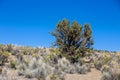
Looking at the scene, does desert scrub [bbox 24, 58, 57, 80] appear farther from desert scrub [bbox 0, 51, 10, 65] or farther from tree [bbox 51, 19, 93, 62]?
tree [bbox 51, 19, 93, 62]

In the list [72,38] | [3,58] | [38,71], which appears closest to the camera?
[38,71]

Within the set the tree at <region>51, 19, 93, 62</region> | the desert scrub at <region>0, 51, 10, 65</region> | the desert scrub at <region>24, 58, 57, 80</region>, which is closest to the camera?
the desert scrub at <region>24, 58, 57, 80</region>

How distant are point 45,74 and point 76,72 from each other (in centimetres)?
549

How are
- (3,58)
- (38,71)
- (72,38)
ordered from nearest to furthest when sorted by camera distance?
(38,71) → (3,58) → (72,38)

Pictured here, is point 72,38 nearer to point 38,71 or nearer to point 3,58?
point 3,58

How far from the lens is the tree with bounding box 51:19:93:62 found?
28.5 m

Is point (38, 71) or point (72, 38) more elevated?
point (72, 38)

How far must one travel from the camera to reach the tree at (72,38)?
2855 cm

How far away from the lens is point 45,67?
65.7 feet

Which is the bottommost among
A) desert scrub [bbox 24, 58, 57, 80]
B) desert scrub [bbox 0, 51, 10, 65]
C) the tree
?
desert scrub [bbox 24, 58, 57, 80]

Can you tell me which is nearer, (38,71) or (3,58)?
(38,71)

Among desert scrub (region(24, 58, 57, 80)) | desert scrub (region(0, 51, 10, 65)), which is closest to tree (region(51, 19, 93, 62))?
desert scrub (region(0, 51, 10, 65))

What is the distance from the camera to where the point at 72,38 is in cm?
2886

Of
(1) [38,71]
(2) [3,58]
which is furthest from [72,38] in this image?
(1) [38,71]
